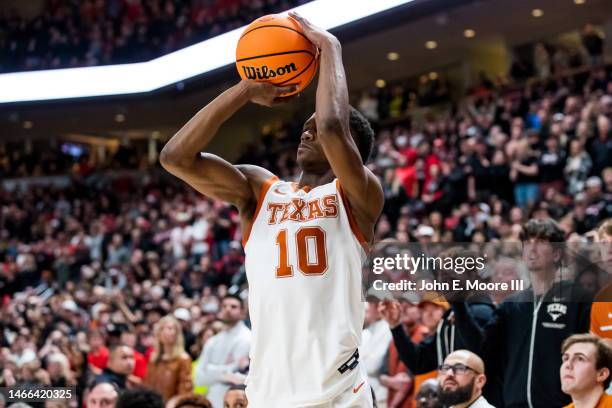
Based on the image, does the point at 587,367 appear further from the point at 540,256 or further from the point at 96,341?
the point at 96,341

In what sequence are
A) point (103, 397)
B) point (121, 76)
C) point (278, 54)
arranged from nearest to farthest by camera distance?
point (278, 54), point (103, 397), point (121, 76)

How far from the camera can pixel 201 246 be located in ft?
55.1

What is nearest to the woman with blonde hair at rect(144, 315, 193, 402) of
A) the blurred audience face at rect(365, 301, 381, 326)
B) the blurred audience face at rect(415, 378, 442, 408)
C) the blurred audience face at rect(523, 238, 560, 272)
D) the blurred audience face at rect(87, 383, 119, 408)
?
the blurred audience face at rect(365, 301, 381, 326)

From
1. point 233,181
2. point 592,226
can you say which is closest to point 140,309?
point 592,226

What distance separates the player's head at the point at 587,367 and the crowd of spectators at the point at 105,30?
1719 centimetres

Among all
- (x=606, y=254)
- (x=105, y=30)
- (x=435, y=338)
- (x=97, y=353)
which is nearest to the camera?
(x=606, y=254)

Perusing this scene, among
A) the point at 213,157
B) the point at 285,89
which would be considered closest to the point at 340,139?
the point at 285,89

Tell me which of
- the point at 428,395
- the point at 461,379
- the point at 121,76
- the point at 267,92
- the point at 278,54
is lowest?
the point at 428,395

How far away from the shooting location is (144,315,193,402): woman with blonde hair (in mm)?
7703

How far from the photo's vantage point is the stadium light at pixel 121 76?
20.7m

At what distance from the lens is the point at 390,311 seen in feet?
19.0

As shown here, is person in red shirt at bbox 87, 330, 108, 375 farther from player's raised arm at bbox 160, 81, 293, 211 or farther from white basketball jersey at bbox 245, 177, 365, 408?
white basketball jersey at bbox 245, 177, 365, 408

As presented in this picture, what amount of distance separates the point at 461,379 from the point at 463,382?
18 mm

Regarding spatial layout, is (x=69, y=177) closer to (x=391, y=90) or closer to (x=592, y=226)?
(x=391, y=90)
